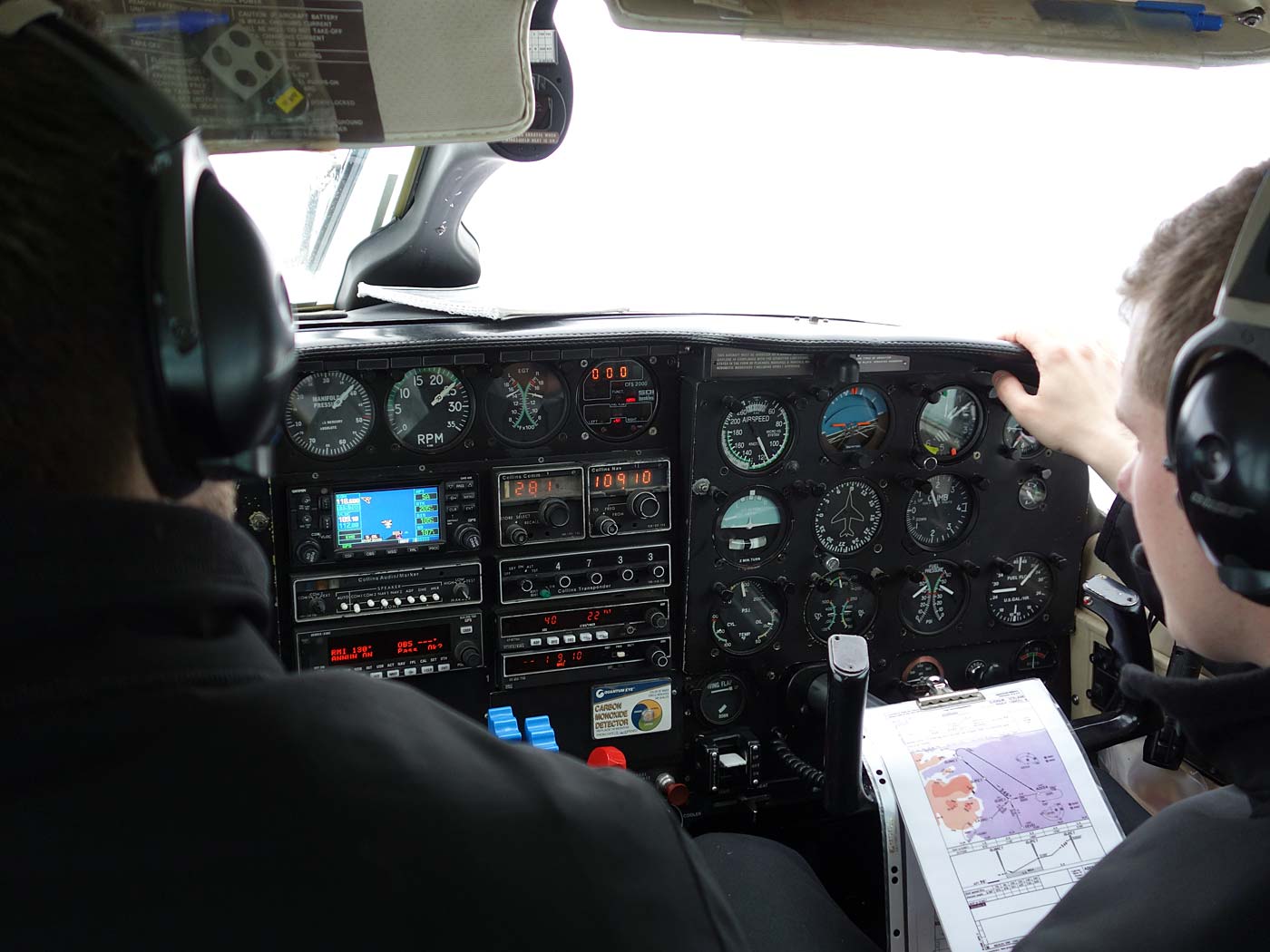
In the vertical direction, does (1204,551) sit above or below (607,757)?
above

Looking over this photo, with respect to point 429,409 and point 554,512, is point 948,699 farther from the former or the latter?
point 429,409

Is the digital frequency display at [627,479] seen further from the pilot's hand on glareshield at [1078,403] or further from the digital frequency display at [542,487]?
the pilot's hand on glareshield at [1078,403]

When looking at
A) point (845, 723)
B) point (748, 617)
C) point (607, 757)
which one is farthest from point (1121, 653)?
point (607, 757)

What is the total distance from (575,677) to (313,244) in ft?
4.56

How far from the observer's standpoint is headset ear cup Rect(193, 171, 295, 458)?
2.60ft

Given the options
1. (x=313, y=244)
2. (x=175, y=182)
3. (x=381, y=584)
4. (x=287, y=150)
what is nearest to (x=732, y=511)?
(x=381, y=584)

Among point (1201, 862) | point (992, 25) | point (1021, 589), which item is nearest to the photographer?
point (1201, 862)

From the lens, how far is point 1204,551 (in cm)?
110

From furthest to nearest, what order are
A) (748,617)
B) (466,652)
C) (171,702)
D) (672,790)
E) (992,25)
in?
(748,617) < (672,790) < (466,652) < (992,25) < (171,702)

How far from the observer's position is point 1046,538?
9.64ft

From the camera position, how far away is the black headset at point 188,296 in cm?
73

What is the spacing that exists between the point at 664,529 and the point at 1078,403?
0.99 meters

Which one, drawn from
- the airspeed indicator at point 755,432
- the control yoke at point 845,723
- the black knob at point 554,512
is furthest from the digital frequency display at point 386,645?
the control yoke at point 845,723

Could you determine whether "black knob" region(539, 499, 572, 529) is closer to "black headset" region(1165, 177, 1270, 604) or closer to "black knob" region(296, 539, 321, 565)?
"black knob" region(296, 539, 321, 565)
